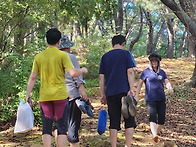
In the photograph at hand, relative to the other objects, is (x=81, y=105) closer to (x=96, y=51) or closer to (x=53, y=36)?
(x=53, y=36)

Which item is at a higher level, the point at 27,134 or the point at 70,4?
the point at 70,4

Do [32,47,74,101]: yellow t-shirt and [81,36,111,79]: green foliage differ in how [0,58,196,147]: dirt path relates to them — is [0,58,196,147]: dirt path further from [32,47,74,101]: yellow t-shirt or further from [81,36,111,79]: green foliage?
[81,36,111,79]: green foliage

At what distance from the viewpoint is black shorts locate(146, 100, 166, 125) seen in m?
5.79

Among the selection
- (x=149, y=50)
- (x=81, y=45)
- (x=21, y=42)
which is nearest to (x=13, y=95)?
(x=21, y=42)

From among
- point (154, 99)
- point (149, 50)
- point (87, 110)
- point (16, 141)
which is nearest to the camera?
point (87, 110)

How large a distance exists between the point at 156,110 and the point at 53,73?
2770 millimetres

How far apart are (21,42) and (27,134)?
11.9 feet

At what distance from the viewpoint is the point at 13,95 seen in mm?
7402

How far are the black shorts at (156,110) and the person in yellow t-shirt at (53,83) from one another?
2.33 m

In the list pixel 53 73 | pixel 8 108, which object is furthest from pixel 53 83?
pixel 8 108

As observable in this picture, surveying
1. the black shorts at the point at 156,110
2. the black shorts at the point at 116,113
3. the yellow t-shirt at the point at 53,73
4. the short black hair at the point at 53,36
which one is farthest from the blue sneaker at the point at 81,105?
the black shorts at the point at 156,110

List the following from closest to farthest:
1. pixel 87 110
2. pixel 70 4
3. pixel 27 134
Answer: pixel 87 110 → pixel 27 134 → pixel 70 4

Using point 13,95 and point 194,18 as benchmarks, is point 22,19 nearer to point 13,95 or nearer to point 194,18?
point 13,95

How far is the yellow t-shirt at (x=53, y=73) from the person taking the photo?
3.88 m
